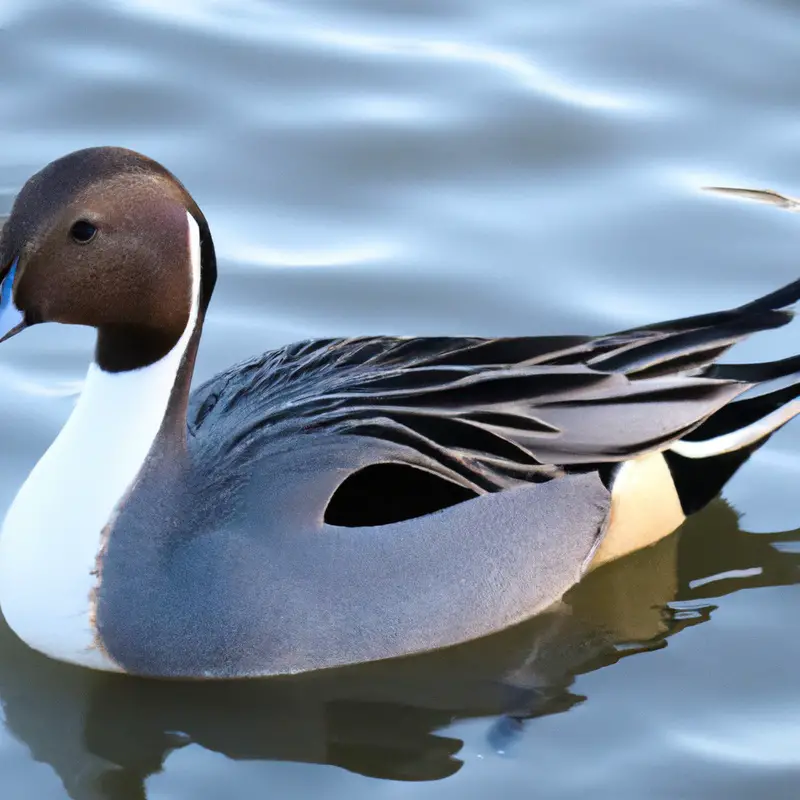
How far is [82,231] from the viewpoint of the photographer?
398cm

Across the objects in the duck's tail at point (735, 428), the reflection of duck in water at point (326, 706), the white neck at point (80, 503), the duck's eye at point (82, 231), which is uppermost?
the duck's eye at point (82, 231)

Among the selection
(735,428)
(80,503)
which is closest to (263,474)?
(80,503)

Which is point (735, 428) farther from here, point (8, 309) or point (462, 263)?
point (8, 309)

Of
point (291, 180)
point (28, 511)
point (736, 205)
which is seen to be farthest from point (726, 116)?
point (28, 511)

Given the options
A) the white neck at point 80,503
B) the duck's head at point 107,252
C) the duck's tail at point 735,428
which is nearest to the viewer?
the duck's head at point 107,252

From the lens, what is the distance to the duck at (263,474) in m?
4.05

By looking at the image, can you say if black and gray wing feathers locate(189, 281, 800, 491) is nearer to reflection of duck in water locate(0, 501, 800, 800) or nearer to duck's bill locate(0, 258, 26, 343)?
reflection of duck in water locate(0, 501, 800, 800)

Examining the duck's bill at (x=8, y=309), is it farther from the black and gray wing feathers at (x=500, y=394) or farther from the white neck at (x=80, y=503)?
the black and gray wing feathers at (x=500, y=394)

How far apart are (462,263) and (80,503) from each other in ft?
7.95

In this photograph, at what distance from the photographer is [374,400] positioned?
4.43 metres

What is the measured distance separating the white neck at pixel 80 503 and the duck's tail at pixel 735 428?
1530 millimetres

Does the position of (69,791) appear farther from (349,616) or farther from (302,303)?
(302,303)

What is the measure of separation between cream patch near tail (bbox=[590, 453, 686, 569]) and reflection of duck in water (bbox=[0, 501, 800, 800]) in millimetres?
222

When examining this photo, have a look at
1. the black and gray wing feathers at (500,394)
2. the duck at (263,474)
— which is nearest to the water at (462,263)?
the duck at (263,474)
